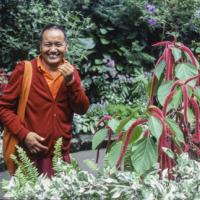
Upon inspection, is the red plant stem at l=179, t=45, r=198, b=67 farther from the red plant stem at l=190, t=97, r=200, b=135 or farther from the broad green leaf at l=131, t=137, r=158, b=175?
the broad green leaf at l=131, t=137, r=158, b=175

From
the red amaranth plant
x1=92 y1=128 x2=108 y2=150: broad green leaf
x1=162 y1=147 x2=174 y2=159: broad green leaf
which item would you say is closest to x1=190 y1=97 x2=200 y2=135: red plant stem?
the red amaranth plant

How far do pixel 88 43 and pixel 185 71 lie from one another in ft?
26.9

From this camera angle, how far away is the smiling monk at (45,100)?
369 centimetres

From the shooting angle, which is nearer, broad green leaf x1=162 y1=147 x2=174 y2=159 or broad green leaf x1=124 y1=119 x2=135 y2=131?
broad green leaf x1=162 y1=147 x2=174 y2=159

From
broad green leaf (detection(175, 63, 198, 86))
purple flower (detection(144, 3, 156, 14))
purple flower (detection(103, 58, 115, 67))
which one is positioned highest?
purple flower (detection(144, 3, 156, 14))

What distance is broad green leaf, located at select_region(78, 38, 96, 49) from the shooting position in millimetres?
10216

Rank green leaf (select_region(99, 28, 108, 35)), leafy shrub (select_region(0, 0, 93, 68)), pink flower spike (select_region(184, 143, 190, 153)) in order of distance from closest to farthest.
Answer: pink flower spike (select_region(184, 143, 190, 153)) → leafy shrub (select_region(0, 0, 93, 68)) → green leaf (select_region(99, 28, 108, 35))

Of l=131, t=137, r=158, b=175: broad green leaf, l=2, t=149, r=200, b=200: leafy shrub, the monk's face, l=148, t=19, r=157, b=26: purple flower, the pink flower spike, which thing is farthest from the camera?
Answer: l=148, t=19, r=157, b=26: purple flower

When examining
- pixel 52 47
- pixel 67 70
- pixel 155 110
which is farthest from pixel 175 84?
pixel 52 47

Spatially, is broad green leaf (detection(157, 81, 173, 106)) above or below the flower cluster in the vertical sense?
below

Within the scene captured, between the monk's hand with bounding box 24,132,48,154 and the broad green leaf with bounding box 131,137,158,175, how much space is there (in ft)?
5.49

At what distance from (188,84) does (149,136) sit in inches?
10.0

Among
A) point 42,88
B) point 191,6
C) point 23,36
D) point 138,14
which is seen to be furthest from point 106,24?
point 42,88

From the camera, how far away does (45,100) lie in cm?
375
